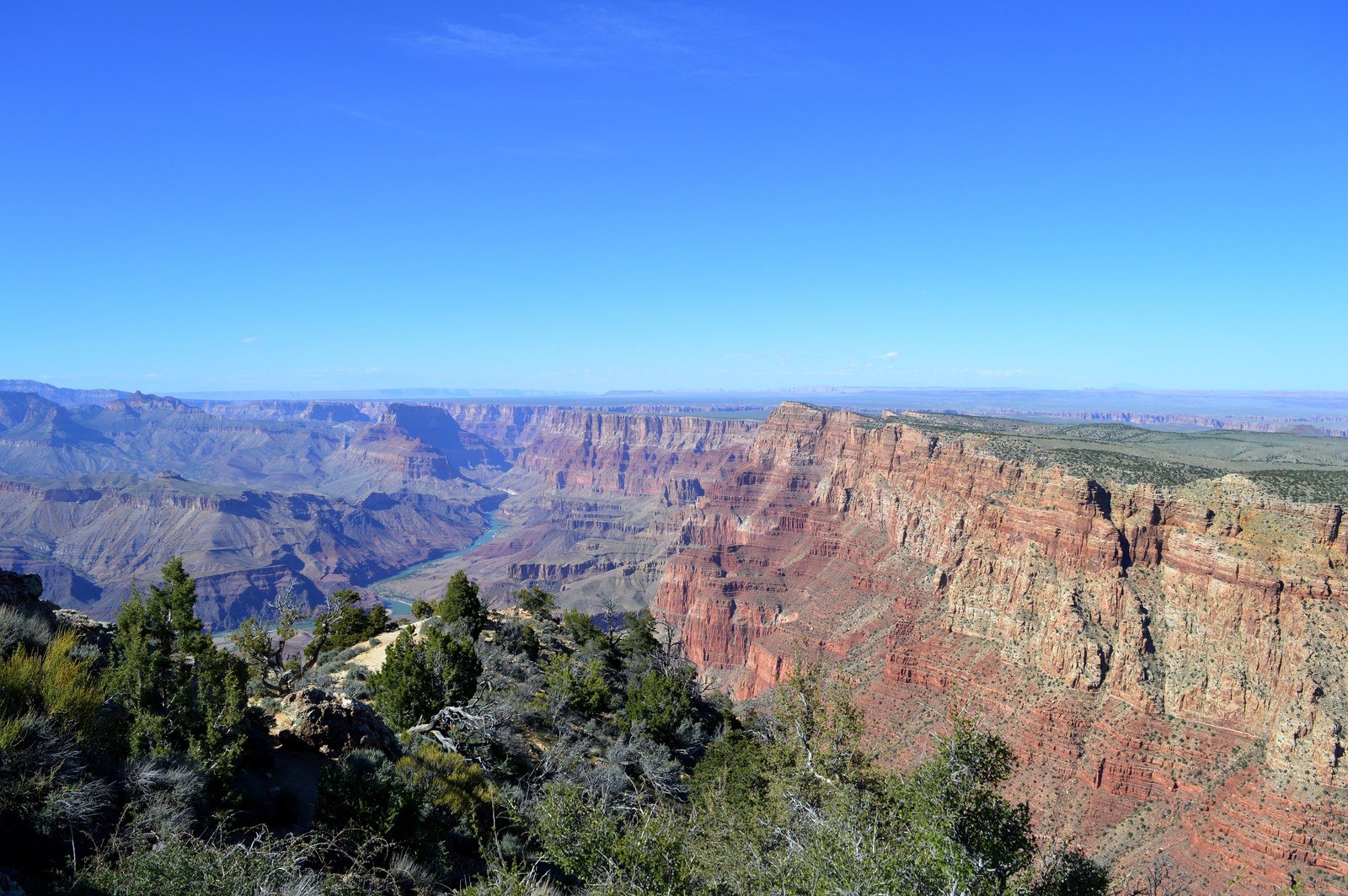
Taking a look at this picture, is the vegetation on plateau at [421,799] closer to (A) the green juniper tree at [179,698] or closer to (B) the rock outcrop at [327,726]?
(A) the green juniper tree at [179,698]

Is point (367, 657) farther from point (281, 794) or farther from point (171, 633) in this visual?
point (281, 794)

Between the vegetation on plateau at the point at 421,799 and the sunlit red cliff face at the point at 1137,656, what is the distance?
27.4 metres

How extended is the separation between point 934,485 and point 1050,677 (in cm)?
3596

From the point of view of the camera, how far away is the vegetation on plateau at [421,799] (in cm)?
1145

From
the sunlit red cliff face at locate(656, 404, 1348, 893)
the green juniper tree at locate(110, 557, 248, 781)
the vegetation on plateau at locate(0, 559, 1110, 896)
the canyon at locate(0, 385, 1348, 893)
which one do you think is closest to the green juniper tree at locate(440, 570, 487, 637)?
the vegetation on plateau at locate(0, 559, 1110, 896)

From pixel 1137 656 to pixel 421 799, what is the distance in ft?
161

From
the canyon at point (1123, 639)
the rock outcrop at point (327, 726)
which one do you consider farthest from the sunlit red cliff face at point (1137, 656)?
the rock outcrop at point (327, 726)

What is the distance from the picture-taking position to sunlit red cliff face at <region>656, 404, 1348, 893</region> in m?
36.9

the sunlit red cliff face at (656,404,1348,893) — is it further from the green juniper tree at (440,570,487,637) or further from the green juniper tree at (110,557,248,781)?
the green juniper tree at (110,557,248,781)

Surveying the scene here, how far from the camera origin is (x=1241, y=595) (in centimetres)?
4384

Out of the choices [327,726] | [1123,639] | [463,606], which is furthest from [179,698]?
[1123,639]

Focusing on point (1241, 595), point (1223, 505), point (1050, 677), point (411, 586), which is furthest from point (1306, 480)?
point (411, 586)

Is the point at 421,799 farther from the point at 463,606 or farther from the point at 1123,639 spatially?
the point at 1123,639

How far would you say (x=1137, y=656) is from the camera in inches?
1804
